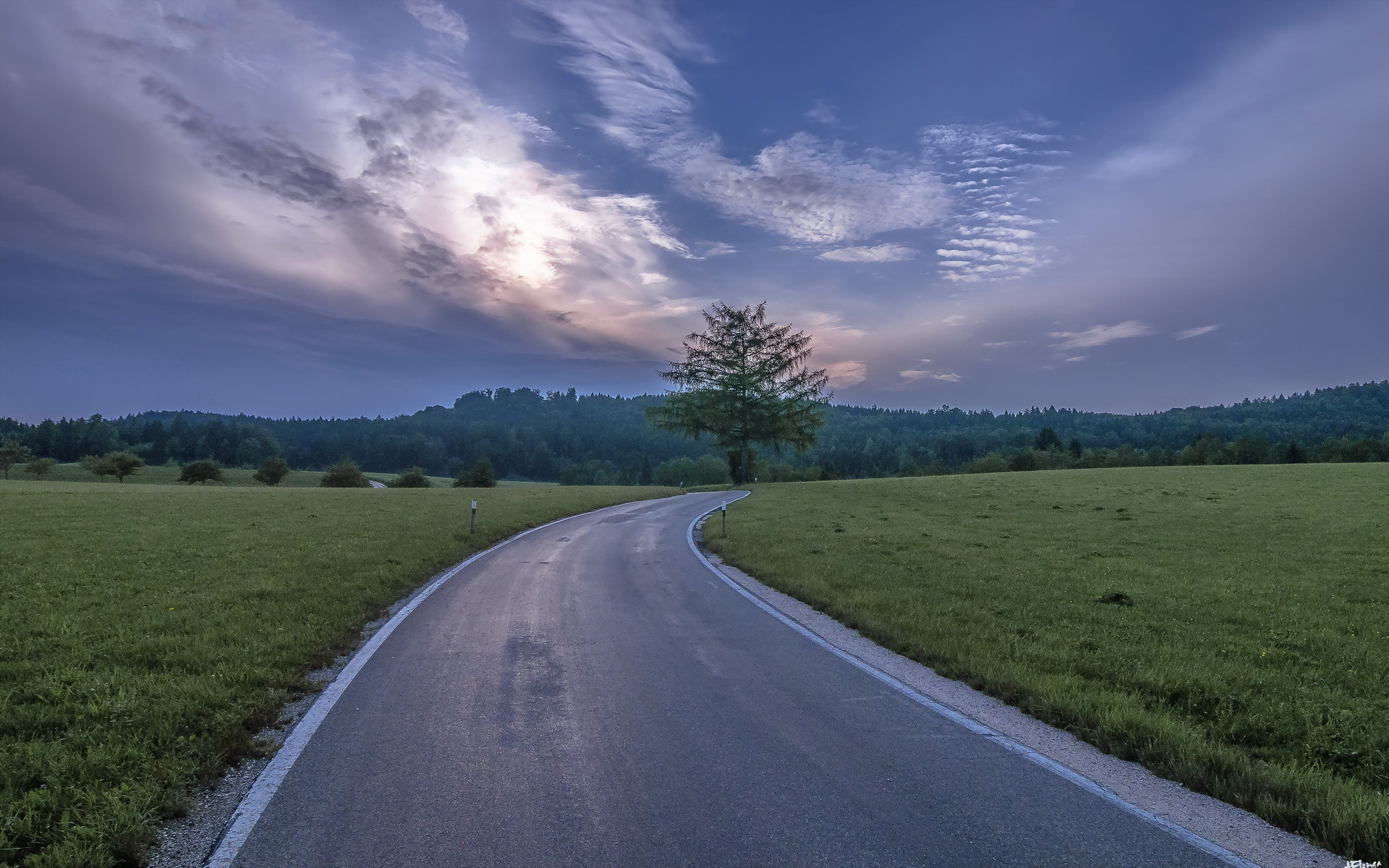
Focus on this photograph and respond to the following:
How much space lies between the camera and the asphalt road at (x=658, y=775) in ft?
11.8

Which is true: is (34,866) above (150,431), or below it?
below

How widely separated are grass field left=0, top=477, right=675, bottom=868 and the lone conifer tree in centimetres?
3168

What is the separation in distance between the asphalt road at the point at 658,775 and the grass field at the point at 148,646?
0.77 metres

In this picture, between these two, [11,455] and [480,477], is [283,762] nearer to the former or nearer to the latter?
[480,477]

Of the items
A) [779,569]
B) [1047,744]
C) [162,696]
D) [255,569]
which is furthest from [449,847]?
[255,569]

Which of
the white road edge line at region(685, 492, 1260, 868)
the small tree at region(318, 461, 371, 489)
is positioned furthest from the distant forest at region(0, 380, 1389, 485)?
the white road edge line at region(685, 492, 1260, 868)

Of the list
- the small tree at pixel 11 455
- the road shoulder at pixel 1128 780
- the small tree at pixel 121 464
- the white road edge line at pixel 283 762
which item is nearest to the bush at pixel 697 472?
the small tree at pixel 121 464

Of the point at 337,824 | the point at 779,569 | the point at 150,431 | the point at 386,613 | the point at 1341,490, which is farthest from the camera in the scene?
the point at 150,431

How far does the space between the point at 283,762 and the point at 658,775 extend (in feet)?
8.88

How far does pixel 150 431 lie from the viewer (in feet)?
A: 435

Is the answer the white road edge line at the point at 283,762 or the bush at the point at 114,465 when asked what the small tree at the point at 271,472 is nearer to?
the bush at the point at 114,465

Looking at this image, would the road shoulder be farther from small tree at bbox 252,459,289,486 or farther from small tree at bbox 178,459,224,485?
small tree at bbox 252,459,289,486

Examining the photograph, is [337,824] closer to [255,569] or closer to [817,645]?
[817,645]

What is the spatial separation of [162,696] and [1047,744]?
7.31 meters
